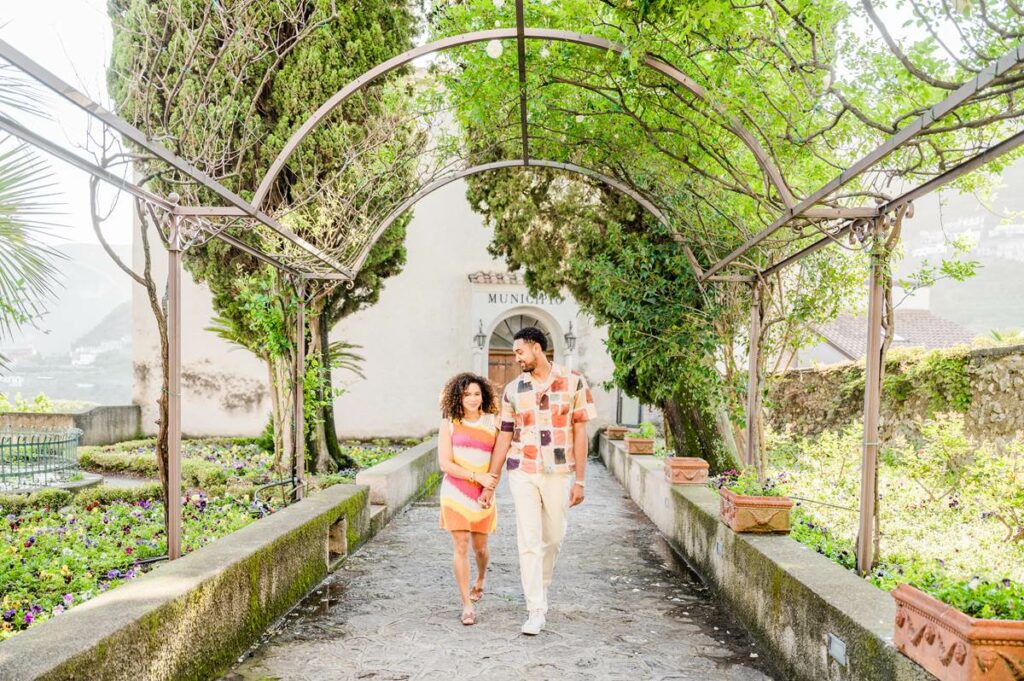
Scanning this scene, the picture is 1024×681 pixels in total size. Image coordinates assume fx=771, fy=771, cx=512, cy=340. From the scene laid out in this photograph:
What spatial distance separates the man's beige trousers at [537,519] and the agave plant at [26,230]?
2601mm

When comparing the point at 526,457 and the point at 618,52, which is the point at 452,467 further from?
the point at 618,52

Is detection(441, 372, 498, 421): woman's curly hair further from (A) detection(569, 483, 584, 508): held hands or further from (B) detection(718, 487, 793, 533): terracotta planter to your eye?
(B) detection(718, 487, 793, 533): terracotta planter

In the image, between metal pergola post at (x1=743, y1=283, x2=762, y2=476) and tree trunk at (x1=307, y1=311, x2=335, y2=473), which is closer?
metal pergola post at (x1=743, y1=283, x2=762, y2=476)

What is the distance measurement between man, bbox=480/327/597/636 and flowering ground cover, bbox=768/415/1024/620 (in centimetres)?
164

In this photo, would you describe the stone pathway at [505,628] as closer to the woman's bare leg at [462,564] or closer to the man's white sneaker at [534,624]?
the man's white sneaker at [534,624]

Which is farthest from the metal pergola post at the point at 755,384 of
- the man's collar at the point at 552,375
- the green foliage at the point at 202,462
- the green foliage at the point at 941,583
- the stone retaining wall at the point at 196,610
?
the green foliage at the point at 202,462

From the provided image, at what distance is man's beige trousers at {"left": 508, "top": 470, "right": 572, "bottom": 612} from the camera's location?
4.27 metres

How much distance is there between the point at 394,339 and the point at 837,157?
37.2 ft

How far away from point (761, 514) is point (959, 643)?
7.83 feet

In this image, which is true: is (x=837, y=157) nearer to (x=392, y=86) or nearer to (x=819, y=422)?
(x=392, y=86)

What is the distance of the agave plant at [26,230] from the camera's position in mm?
3742

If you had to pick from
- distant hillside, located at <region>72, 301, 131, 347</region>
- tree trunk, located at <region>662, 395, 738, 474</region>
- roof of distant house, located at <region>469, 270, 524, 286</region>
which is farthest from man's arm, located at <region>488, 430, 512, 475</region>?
distant hillside, located at <region>72, 301, 131, 347</region>


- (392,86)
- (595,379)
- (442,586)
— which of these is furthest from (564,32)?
(595,379)

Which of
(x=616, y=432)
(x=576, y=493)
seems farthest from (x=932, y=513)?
(x=616, y=432)
